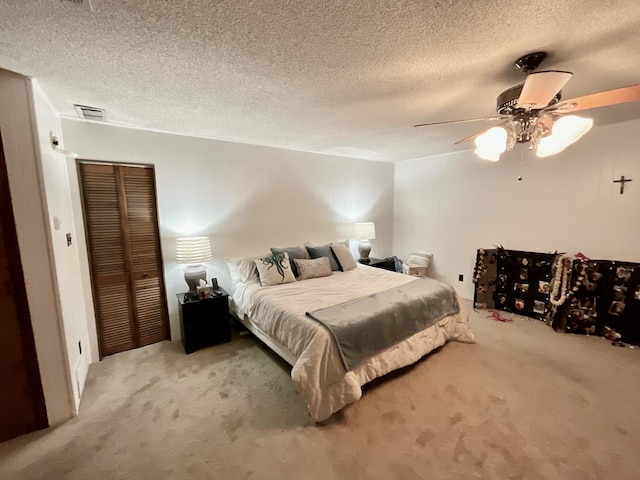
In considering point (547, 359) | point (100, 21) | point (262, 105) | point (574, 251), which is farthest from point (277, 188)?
point (574, 251)

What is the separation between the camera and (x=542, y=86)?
4.44 ft

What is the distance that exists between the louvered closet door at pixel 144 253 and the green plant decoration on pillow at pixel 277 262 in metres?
1.17

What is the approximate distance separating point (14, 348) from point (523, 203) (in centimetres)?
515

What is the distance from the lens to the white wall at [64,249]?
1.84 meters

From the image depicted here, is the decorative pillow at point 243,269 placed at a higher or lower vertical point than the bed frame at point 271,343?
higher

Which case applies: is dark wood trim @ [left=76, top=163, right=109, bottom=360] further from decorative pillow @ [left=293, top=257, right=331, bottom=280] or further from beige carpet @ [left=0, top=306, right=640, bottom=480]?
decorative pillow @ [left=293, top=257, right=331, bottom=280]

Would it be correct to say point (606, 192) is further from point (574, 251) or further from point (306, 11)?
point (306, 11)

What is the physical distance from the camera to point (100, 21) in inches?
47.3

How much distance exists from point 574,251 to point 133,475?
4.59 metres

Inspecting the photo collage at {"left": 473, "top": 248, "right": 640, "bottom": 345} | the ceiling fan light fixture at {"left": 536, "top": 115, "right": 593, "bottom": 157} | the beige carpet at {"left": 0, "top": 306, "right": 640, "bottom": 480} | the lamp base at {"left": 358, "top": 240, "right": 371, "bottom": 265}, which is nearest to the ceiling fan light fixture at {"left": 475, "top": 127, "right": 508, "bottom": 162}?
the ceiling fan light fixture at {"left": 536, "top": 115, "right": 593, "bottom": 157}

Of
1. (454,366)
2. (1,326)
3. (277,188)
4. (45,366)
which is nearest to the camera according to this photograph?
(1,326)

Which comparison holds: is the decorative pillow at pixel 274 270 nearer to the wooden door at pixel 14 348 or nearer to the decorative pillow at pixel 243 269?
the decorative pillow at pixel 243 269

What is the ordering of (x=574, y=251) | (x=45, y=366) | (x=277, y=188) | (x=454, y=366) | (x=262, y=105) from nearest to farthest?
(x=45, y=366) → (x=262, y=105) → (x=454, y=366) → (x=574, y=251) → (x=277, y=188)

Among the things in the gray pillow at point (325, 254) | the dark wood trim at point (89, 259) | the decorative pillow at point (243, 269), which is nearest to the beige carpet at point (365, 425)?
the dark wood trim at point (89, 259)
